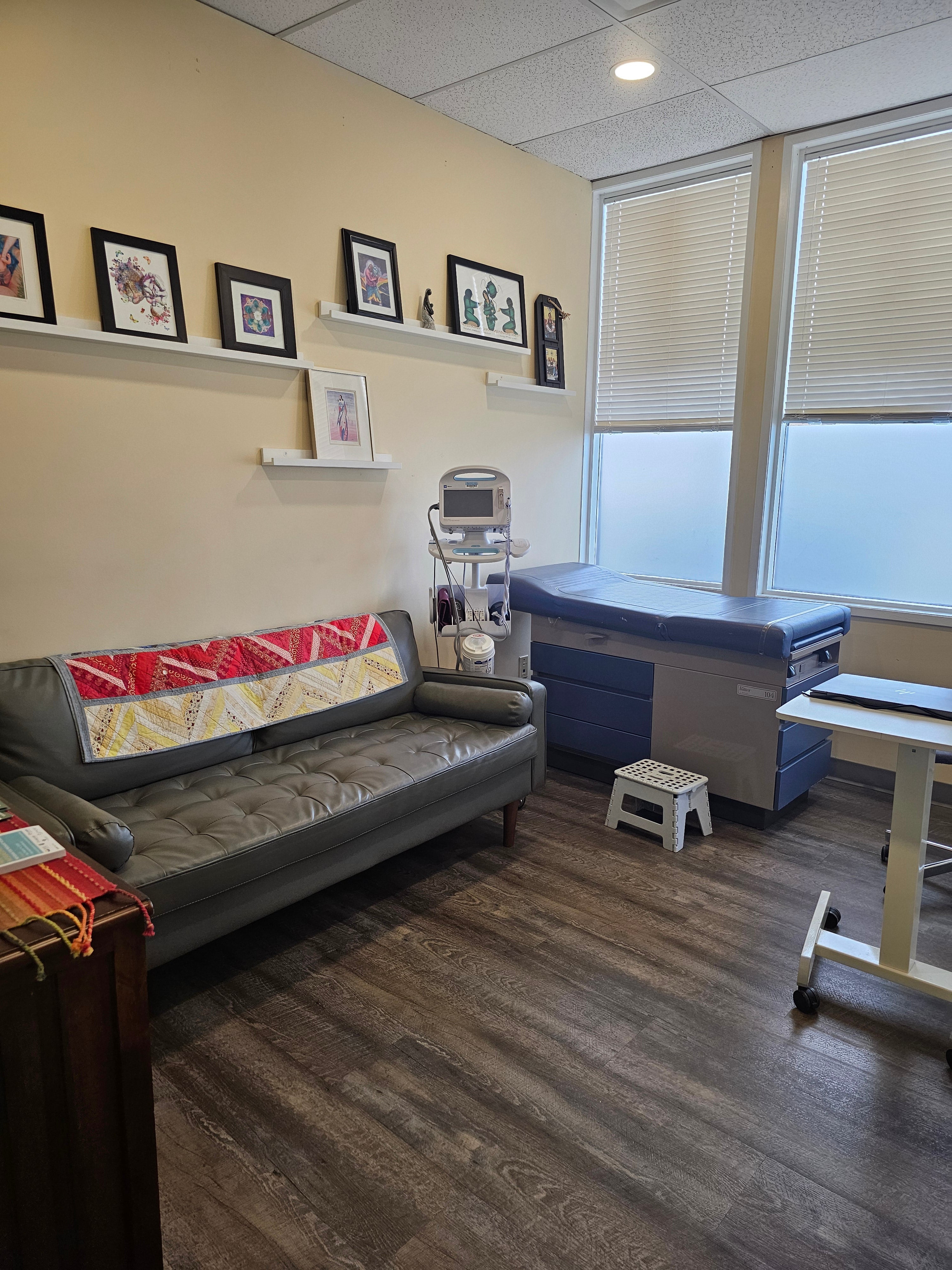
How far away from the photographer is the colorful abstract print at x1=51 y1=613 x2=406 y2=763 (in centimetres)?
241

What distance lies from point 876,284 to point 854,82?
0.78 meters

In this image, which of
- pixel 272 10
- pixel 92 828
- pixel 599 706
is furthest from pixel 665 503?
pixel 92 828

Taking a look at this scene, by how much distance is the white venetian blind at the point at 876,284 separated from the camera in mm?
3389

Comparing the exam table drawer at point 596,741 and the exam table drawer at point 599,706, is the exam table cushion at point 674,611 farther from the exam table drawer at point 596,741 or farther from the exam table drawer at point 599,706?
the exam table drawer at point 596,741

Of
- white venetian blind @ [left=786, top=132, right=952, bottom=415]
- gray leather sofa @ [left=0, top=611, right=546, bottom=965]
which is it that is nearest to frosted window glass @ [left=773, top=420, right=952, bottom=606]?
white venetian blind @ [left=786, top=132, right=952, bottom=415]

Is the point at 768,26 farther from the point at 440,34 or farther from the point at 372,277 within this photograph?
the point at 372,277

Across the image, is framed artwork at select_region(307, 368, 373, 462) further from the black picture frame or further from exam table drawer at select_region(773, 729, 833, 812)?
exam table drawer at select_region(773, 729, 833, 812)

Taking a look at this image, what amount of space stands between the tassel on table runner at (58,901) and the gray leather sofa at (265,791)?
15.4 inches

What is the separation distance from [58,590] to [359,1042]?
5.24 feet

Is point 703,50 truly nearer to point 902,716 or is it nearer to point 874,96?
point 874,96

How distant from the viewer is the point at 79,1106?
116 cm

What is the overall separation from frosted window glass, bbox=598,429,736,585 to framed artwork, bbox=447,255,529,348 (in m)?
0.89

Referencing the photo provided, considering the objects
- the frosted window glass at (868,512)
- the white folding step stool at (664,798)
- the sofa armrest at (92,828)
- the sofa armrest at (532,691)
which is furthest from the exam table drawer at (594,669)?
the sofa armrest at (92,828)

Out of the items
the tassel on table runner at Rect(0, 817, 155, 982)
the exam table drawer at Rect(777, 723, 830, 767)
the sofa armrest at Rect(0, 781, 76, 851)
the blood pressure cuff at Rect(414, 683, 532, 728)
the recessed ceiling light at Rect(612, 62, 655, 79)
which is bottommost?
the exam table drawer at Rect(777, 723, 830, 767)
